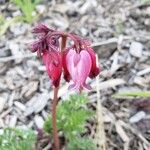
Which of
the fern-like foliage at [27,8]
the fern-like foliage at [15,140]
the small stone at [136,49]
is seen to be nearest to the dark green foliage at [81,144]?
the fern-like foliage at [15,140]

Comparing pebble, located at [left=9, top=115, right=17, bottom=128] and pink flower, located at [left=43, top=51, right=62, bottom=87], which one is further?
pebble, located at [left=9, top=115, right=17, bottom=128]

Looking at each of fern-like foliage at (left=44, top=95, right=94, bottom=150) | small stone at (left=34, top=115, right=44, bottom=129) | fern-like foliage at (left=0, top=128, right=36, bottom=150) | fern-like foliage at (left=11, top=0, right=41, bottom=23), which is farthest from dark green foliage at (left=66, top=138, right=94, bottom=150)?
fern-like foliage at (left=11, top=0, right=41, bottom=23)

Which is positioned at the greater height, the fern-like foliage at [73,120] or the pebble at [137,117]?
the fern-like foliage at [73,120]

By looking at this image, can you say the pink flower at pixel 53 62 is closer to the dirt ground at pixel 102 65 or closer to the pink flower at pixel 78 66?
the pink flower at pixel 78 66

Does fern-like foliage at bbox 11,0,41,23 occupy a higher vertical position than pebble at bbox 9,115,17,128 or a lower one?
higher

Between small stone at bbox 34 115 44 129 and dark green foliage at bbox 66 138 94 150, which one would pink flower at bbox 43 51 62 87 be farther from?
small stone at bbox 34 115 44 129

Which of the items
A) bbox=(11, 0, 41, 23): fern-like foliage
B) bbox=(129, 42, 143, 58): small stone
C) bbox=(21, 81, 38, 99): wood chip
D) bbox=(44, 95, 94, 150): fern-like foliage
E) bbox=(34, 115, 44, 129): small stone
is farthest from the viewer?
bbox=(11, 0, 41, 23): fern-like foliage

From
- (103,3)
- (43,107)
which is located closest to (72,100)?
(43,107)

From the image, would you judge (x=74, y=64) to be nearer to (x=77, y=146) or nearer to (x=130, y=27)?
(x=77, y=146)

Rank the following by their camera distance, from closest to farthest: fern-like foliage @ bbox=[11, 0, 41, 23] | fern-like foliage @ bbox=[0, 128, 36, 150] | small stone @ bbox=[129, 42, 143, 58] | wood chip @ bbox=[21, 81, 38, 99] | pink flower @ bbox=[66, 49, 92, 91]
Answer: pink flower @ bbox=[66, 49, 92, 91]
fern-like foliage @ bbox=[0, 128, 36, 150]
wood chip @ bbox=[21, 81, 38, 99]
small stone @ bbox=[129, 42, 143, 58]
fern-like foliage @ bbox=[11, 0, 41, 23]
